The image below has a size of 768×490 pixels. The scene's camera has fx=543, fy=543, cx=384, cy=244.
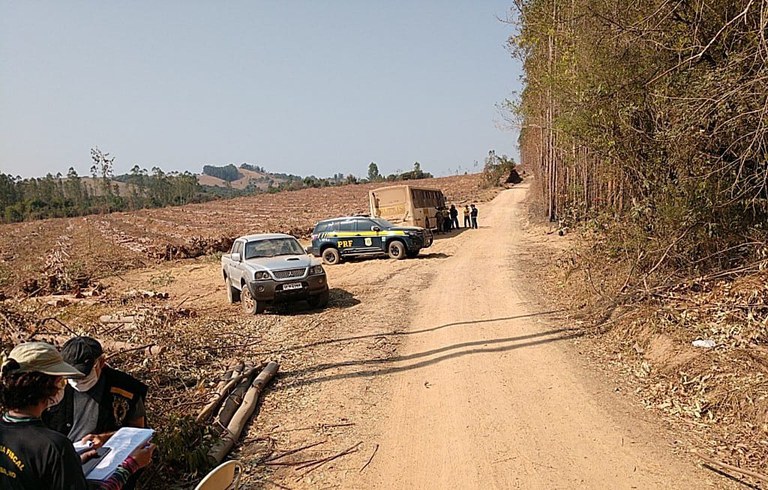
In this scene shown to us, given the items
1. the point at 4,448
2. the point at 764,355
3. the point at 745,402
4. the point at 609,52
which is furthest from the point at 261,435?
the point at 609,52

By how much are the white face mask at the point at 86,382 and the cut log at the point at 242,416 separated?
1.98 m

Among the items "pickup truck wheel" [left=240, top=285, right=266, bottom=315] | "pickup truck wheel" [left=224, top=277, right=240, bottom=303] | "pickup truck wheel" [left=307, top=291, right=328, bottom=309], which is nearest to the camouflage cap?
"pickup truck wheel" [left=240, top=285, right=266, bottom=315]

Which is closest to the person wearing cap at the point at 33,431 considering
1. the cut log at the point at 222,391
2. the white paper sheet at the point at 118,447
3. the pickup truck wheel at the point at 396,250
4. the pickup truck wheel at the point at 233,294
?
the white paper sheet at the point at 118,447

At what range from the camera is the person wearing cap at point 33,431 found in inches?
98.8

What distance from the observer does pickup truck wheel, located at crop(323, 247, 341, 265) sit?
20688 mm

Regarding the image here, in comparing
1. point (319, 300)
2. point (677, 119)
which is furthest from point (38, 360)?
point (319, 300)

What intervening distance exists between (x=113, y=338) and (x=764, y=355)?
9106 millimetres

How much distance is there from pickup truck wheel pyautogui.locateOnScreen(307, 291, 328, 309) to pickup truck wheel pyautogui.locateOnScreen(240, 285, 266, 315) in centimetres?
111

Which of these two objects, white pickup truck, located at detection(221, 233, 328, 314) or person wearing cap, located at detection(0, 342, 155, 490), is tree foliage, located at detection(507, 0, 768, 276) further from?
person wearing cap, located at detection(0, 342, 155, 490)

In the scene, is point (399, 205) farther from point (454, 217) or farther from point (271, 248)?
point (271, 248)

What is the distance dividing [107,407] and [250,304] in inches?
331

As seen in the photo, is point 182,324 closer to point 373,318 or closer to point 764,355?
point 373,318

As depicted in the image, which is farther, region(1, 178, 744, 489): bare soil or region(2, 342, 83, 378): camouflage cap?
region(1, 178, 744, 489): bare soil

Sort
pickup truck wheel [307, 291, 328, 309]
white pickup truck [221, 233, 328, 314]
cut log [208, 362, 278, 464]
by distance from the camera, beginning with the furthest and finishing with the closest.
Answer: pickup truck wheel [307, 291, 328, 309]
white pickup truck [221, 233, 328, 314]
cut log [208, 362, 278, 464]
